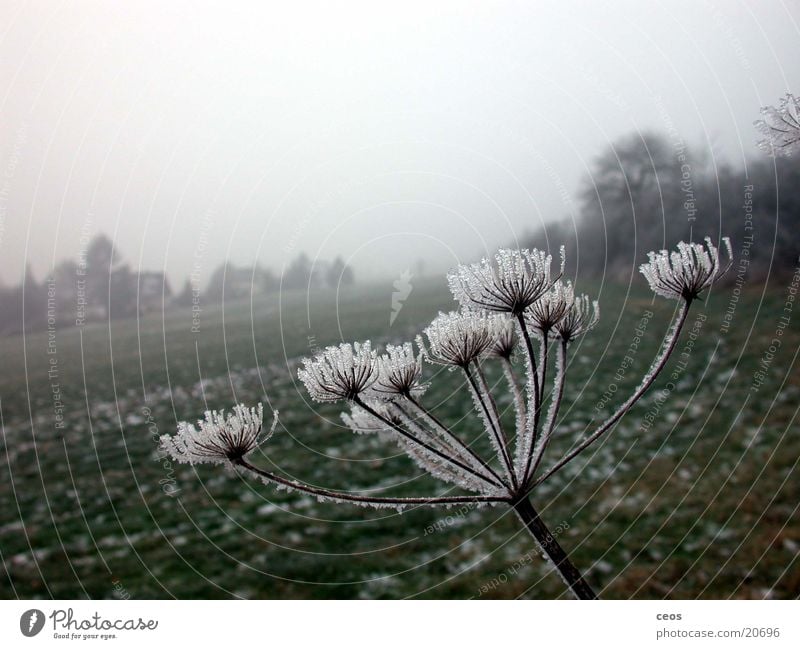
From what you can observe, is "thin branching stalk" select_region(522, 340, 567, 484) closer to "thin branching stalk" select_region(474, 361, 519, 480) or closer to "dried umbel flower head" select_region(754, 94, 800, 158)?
"thin branching stalk" select_region(474, 361, 519, 480)

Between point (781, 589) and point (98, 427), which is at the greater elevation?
point (98, 427)

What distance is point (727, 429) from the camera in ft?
4.73

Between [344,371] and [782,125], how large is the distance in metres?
0.19

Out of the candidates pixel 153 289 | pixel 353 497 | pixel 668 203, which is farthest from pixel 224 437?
pixel 668 203

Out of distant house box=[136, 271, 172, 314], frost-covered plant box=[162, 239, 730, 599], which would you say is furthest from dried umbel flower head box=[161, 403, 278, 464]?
distant house box=[136, 271, 172, 314]

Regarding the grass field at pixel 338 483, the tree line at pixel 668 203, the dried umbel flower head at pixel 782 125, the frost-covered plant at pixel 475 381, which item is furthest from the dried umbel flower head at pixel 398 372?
the tree line at pixel 668 203

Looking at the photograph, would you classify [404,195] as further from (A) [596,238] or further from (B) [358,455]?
(B) [358,455]

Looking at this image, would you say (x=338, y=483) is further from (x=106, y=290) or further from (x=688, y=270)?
(x=688, y=270)

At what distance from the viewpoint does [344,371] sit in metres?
0.23

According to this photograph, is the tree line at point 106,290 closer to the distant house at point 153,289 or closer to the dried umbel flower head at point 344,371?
the distant house at point 153,289

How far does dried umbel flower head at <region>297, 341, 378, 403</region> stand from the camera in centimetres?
23

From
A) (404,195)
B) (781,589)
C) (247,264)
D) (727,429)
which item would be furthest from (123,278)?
(727,429)
